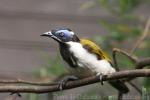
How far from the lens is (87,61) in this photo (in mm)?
1638

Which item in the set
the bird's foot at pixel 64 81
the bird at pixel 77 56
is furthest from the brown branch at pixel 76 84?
the bird at pixel 77 56

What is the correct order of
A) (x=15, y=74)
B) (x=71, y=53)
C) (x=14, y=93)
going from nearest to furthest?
(x=14, y=93)
(x=71, y=53)
(x=15, y=74)

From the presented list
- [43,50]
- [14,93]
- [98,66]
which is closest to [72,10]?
[43,50]

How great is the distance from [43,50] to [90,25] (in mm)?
283

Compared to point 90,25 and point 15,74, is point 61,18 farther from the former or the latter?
point 15,74

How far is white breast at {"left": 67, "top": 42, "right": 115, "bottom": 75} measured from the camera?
1.62m

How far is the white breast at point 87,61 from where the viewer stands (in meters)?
1.62

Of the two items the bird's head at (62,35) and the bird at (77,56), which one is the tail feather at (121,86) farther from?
the bird's head at (62,35)

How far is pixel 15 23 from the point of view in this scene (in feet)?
10.5

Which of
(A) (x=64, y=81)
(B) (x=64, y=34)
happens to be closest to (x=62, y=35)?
(B) (x=64, y=34)

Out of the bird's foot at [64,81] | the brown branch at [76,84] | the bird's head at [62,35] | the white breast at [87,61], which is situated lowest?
the brown branch at [76,84]

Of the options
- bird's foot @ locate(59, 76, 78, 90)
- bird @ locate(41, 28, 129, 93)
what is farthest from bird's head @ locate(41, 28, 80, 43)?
bird's foot @ locate(59, 76, 78, 90)

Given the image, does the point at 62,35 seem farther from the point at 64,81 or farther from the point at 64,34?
the point at 64,81

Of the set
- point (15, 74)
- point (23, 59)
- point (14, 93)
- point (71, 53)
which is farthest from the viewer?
point (23, 59)
